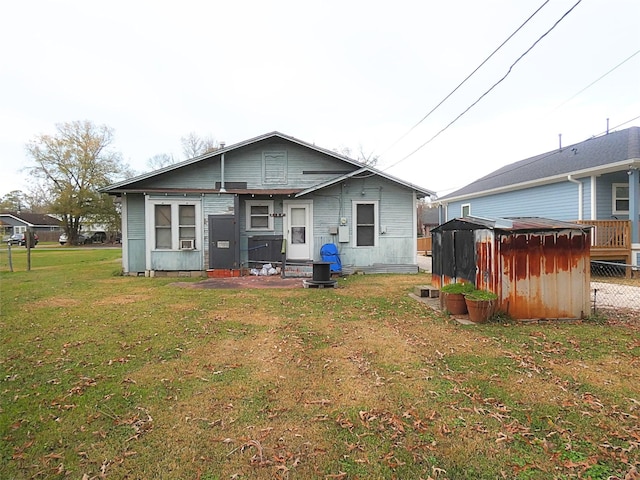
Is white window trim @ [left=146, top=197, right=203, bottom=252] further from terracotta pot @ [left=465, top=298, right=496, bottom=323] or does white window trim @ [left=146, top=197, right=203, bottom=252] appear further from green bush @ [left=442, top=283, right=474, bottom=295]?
terracotta pot @ [left=465, top=298, right=496, bottom=323]

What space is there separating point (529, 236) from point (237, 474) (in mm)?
5347

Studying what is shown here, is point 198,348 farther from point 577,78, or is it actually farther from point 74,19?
point 577,78

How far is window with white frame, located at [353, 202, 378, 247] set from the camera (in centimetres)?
1220

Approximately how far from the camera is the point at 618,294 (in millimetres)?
7863

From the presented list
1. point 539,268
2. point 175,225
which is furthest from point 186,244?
point 539,268

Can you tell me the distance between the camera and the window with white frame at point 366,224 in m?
12.2

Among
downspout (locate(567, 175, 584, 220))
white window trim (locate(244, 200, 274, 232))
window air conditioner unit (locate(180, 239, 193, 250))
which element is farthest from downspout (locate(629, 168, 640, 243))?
window air conditioner unit (locate(180, 239, 193, 250))

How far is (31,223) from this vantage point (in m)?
54.2

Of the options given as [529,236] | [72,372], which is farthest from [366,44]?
[72,372]

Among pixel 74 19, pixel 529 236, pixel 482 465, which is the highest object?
pixel 74 19

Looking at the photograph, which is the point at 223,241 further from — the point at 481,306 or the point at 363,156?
the point at 363,156

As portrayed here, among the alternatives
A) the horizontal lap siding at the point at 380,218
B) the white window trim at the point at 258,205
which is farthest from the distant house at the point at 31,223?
the horizontal lap siding at the point at 380,218

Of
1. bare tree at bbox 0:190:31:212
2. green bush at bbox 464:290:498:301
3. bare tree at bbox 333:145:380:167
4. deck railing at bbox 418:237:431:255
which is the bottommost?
green bush at bbox 464:290:498:301

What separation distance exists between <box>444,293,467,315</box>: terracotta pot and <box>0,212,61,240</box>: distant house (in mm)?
59720
